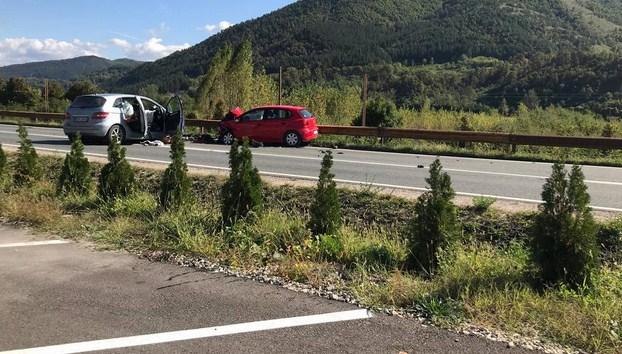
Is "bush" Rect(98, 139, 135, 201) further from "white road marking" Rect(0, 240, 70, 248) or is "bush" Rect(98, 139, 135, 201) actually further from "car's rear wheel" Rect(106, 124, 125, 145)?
"car's rear wheel" Rect(106, 124, 125, 145)

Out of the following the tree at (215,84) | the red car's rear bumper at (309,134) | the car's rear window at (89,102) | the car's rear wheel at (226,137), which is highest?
the tree at (215,84)

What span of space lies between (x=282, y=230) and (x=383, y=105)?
51.4 ft

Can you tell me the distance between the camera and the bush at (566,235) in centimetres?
464

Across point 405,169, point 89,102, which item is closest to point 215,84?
point 89,102

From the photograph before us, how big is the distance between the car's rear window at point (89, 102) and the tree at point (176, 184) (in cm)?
1176

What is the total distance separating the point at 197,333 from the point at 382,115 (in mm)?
17903

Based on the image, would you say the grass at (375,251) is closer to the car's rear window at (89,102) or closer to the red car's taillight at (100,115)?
the red car's taillight at (100,115)

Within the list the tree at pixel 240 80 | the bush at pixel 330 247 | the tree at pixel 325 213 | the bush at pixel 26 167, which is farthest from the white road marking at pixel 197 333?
the tree at pixel 240 80

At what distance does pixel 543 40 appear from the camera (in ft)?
419

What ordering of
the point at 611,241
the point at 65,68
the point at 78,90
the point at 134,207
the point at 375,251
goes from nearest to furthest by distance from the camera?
the point at 375,251 → the point at 611,241 → the point at 134,207 → the point at 78,90 → the point at 65,68

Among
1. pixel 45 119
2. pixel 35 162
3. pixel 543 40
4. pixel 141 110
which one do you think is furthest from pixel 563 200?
pixel 543 40

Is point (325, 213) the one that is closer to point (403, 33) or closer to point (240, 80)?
point (240, 80)

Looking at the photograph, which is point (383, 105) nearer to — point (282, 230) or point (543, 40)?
point (282, 230)

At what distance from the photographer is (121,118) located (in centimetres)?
1856
